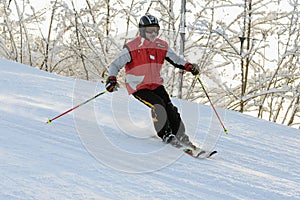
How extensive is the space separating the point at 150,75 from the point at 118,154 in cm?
107

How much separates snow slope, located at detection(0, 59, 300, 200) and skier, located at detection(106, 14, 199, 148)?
180 millimetres

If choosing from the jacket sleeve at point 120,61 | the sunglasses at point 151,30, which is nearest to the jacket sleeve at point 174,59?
the sunglasses at point 151,30

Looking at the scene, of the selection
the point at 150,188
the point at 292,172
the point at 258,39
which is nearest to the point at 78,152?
the point at 150,188

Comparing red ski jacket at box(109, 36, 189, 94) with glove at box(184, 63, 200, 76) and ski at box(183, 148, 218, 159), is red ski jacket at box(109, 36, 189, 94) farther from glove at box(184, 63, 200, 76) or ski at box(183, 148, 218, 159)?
ski at box(183, 148, 218, 159)

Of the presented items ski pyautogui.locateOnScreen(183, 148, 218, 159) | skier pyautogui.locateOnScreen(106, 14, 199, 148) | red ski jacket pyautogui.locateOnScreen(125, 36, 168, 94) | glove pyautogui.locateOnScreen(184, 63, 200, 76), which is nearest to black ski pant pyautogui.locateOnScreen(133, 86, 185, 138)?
skier pyautogui.locateOnScreen(106, 14, 199, 148)

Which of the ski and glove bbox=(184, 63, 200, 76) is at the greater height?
glove bbox=(184, 63, 200, 76)

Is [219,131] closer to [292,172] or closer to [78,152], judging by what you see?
[292,172]

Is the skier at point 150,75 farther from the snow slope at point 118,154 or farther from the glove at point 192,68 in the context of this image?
the glove at point 192,68

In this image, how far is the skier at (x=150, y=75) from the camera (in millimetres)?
3469

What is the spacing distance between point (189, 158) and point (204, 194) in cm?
84

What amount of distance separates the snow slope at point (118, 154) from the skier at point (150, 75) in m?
0.18

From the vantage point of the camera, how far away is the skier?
11.4ft

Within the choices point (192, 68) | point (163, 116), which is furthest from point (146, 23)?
point (163, 116)

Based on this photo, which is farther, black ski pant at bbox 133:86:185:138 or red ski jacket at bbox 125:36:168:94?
red ski jacket at bbox 125:36:168:94
